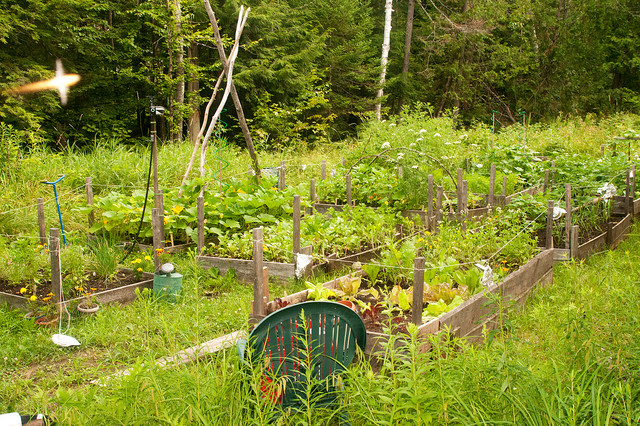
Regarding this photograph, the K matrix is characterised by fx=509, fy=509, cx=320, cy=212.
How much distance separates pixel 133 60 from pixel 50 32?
3324 millimetres

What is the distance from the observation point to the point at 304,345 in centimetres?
254

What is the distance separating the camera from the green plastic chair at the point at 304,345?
8.04 ft

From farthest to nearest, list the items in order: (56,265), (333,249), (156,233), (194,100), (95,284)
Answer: (194,100) → (333,249) → (156,233) → (95,284) → (56,265)

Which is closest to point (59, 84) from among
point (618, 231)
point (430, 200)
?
point (430, 200)

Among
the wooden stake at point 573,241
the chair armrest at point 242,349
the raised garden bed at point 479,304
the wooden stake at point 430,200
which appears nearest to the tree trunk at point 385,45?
the wooden stake at point 430,200

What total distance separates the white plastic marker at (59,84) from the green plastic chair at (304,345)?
11.0m

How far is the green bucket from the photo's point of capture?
186 inches

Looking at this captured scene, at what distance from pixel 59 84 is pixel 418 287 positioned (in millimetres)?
12066

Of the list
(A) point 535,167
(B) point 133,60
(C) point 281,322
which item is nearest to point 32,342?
(C) point 281,322

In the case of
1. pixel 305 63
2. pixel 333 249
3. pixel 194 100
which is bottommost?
pixel 333 249

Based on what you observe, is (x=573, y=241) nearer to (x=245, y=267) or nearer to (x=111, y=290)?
(x=245, y=267)

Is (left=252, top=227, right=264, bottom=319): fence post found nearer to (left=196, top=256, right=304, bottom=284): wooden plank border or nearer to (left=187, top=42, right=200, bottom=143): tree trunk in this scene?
(left=196, top=256, right=304, bottom=284): wooden plank border

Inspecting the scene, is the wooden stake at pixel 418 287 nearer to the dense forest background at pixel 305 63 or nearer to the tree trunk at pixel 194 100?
the dense forest background at pixel 305 63

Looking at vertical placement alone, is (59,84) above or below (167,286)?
above
